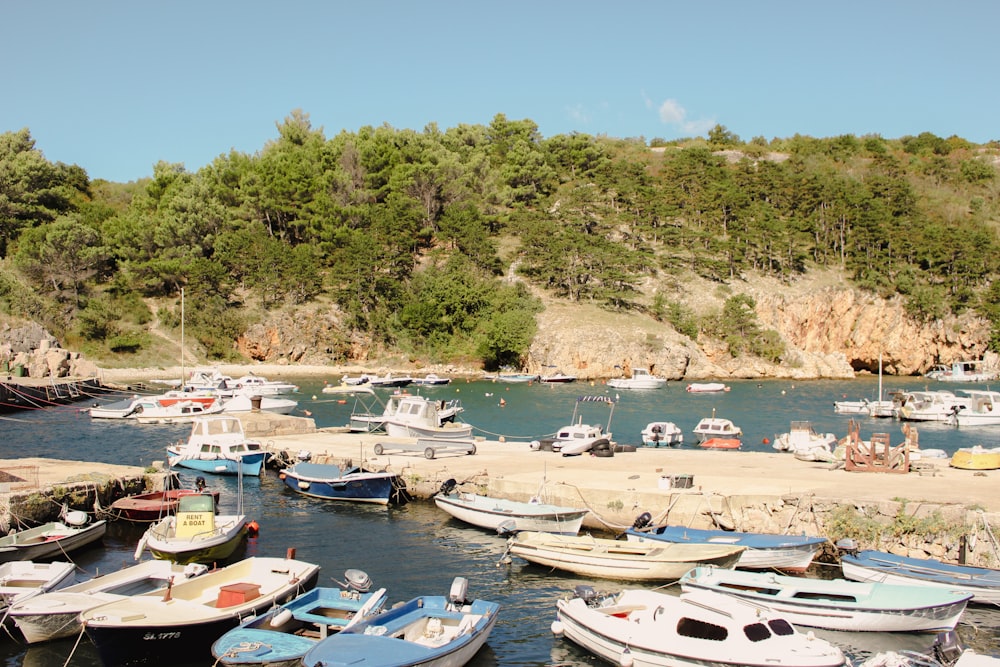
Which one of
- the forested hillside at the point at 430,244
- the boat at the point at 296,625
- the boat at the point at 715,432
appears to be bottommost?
the boat at the point at 715,432

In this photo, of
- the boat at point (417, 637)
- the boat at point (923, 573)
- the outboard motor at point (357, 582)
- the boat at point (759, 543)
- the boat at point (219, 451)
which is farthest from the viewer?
the boat at point (219, 451)

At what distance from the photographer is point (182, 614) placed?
1572 centimetres

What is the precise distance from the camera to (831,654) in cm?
1403

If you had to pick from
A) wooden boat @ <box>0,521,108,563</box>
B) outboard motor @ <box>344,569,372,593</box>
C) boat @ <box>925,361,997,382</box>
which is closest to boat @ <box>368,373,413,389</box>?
wooden boat @ <box>0,521,108,563</box>

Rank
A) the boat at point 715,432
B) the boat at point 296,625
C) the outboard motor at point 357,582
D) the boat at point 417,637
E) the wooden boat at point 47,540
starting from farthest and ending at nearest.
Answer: the boat at point 715,432 < the wooden boat at point 47,540 < the outboard motor at point 357,582 < the boat at point 296,625 < the boat at point 417,637

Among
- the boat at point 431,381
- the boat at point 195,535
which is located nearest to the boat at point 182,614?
the boat at point 195,535

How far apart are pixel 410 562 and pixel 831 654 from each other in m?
11.9

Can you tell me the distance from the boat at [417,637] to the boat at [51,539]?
420 inches

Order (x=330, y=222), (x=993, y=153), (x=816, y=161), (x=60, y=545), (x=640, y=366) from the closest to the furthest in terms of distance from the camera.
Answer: (x=60, y=545) → (x=640, y=366) → (x=330, y=222) → (x=816, y=161) → (x=993, y=153)

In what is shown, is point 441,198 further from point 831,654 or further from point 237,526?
point 831,654

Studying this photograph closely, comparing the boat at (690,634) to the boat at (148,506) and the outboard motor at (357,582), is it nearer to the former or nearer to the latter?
the outboard motor at (357,582)

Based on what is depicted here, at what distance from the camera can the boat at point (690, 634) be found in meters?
14.1

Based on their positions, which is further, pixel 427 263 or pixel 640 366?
pixel 427 263

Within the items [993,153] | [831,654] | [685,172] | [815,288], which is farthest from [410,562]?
[993,153]
